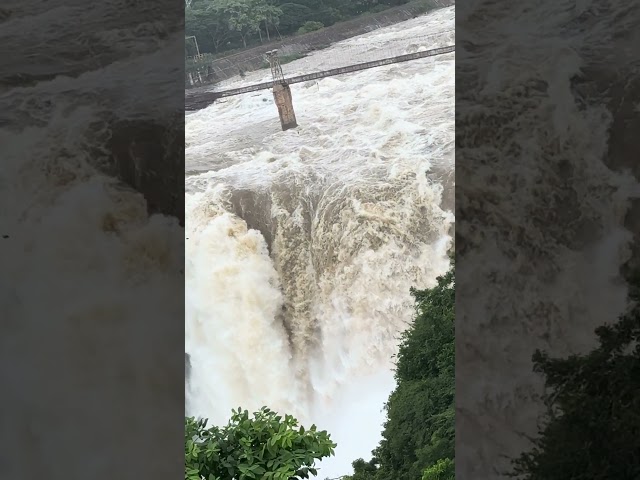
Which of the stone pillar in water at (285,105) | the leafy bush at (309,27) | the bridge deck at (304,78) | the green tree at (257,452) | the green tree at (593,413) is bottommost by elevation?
the green tree at (257,452)

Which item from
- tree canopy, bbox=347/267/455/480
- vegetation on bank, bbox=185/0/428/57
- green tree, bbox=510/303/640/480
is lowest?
tree canopy, bbox=347/267/455/480

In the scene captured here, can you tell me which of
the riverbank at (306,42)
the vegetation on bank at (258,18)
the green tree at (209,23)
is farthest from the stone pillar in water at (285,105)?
the green tree at (209,23)

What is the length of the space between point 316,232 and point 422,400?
5.76ft

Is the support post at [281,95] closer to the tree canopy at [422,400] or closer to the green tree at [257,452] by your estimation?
the tree canopy at [422,400]

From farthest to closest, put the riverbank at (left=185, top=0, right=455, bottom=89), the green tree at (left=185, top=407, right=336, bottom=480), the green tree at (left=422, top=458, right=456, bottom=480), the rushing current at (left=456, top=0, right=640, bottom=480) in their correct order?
the riverbank at (left=185, top=0, right=455, bottom=89)
the green tree at (left=422, top=458, right=456, bottom=480)
the green tree at (left=185, top=407, right=336, bottom=480)
the rushing current at (left=456, top=0, right=640, bottom=480)

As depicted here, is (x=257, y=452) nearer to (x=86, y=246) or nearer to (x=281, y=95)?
(x=86, y=246)

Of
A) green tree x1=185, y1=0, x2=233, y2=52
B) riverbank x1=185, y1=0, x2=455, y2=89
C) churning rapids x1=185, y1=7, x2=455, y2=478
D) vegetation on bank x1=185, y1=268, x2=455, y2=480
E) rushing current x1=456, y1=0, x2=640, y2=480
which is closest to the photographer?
rushing current x1=456, y1=0, x2=640, y2=480

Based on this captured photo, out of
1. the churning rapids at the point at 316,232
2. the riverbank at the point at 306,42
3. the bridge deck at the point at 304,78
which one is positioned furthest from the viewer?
the churning rapids at the point at 316,232

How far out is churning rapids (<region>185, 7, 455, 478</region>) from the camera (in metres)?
5.80

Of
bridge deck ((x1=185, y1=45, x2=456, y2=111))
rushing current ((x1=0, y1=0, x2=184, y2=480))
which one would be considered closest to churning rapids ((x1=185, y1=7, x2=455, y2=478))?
bridge deck ((x1=185, y1=45, x2=456, y2=111))

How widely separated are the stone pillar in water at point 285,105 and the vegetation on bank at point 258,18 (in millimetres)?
420

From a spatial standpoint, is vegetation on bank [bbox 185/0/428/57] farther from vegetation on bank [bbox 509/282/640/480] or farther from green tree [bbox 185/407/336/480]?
vegetation on bank [bbox 509/282/640/480]

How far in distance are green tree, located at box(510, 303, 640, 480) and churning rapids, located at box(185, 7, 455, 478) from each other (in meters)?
4.28

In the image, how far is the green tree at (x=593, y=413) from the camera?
4.66 feet
